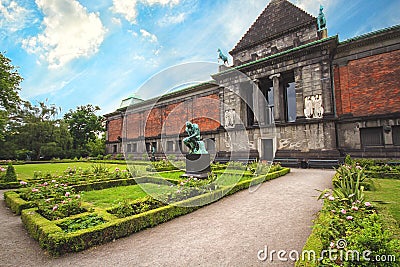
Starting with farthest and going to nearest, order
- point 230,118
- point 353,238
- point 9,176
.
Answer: point 230,118, point 9,176, point 353,238

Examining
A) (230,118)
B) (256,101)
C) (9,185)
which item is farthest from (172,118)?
(9,185)

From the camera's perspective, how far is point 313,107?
60.3 feet

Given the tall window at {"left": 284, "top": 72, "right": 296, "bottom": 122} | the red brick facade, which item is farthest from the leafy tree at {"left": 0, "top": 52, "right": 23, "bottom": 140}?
the tall window at {"left": 284, "top": 72, "right": 296, "bottom": 122}

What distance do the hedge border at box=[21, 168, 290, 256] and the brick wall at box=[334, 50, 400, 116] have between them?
58.1 ft

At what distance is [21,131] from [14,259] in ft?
133

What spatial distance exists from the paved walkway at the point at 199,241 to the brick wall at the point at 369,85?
14.9 meters

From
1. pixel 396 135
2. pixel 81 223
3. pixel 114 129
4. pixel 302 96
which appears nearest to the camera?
pixel 81 223

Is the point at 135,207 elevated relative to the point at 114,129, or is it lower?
lower

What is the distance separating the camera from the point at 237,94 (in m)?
24.0

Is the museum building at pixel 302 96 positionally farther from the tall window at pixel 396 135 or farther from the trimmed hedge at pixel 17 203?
the trimmed hedge at pixel 17 203

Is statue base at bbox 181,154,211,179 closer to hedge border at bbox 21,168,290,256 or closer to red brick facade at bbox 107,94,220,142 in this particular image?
hedge border at bbox 21,168,290,256

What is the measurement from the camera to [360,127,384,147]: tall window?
16359 mm

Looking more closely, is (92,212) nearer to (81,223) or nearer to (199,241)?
(81,223)

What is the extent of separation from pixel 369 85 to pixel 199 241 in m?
19.7
